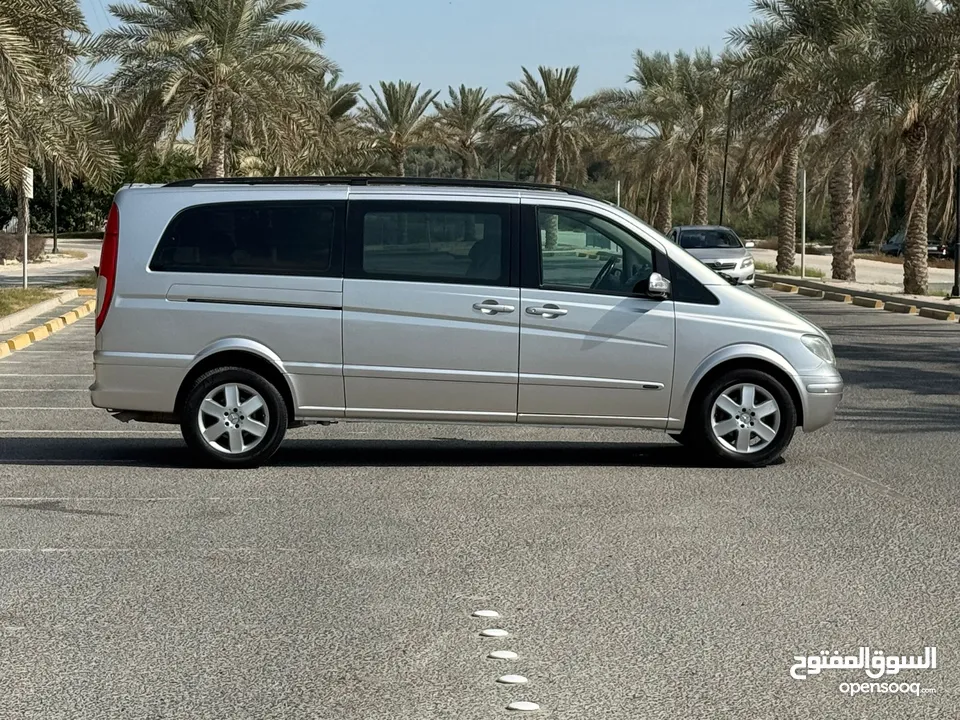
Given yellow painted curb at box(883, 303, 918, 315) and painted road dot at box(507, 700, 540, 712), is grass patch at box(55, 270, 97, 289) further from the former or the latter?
painted road dot at box(507, 700, 540, 712)

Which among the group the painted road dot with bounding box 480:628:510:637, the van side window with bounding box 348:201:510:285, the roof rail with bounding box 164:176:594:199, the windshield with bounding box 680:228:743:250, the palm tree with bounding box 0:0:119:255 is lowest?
Answer: the painted road dot with bounding box 480:628:510:637

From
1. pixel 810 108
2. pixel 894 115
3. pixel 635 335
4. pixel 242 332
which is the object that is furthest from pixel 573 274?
pixel 810 108

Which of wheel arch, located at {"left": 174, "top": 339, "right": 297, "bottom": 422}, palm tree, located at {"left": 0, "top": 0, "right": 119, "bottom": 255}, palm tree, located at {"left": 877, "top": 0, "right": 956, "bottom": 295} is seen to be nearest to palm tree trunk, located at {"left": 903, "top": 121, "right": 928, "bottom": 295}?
palm tree, located at {"left": 877, "top": 0, "right": 956, "bottom": 295}

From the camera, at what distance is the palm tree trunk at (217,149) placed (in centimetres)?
3716

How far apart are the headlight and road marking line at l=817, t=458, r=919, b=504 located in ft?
2.42

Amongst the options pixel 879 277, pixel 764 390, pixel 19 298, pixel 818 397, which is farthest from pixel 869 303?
pixel 764 390

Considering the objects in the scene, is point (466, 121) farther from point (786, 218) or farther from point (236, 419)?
Result: point (236, 419)

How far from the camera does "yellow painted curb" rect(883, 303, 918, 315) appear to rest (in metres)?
28.9

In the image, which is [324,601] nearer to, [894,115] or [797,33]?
[894,115]

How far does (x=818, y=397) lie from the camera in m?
10.2

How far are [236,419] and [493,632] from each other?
4.58 m

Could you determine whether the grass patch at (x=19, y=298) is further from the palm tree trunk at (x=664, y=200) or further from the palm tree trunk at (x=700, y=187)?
the palm tree trunk at (x=700, y=187)

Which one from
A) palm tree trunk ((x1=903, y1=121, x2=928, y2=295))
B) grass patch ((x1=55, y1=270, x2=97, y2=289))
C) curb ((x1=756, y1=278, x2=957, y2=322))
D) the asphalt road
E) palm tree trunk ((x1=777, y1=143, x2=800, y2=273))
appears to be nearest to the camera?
the asphalt road

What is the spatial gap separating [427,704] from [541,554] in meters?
2.42
